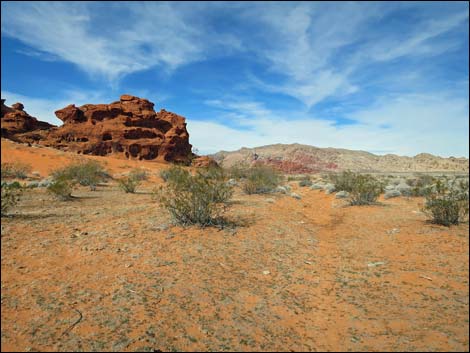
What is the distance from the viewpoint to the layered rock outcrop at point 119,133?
4462 cm

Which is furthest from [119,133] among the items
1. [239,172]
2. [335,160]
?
[335,160]

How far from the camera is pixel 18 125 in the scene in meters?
45.8

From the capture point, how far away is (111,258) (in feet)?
17.6

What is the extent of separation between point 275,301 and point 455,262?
3.84 metres

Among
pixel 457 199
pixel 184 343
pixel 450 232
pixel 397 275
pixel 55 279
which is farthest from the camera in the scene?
pixel 457 199

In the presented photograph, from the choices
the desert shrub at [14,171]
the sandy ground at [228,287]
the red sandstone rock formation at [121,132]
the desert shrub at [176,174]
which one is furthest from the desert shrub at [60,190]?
the red sandstone rock formation at [121,132]

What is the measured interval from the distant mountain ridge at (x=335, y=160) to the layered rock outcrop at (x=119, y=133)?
1024 inches

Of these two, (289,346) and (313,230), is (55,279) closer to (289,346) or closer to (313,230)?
(289,346)

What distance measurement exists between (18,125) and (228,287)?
53508mm

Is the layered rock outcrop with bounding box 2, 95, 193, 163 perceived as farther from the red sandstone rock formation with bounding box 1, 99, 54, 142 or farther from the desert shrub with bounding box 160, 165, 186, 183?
the desert shrub with bounding box 160, 165, 186, 183

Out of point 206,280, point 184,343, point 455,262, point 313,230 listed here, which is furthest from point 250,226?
point 184,343

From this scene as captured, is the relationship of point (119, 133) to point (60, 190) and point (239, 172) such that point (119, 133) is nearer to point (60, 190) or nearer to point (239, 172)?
point (239, 172)

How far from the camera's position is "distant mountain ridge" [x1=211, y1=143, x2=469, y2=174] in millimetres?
73500

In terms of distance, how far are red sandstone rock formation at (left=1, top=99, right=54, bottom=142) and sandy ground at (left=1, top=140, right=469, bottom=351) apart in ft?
144
